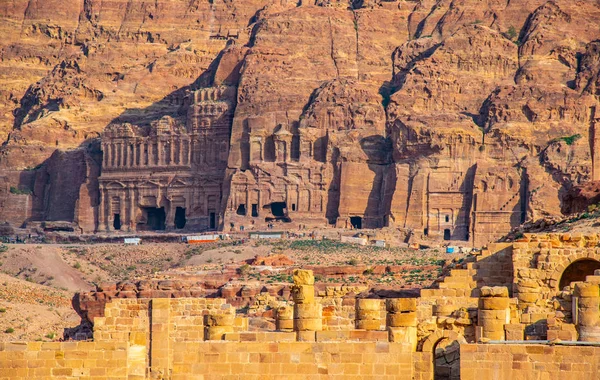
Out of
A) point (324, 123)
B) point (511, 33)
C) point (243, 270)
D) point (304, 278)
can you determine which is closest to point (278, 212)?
point (324, 123)

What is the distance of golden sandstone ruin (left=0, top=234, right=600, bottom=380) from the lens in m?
17.9

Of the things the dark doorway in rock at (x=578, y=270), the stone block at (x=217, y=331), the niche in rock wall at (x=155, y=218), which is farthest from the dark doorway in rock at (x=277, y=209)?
the stone block at (x=217, y=331)

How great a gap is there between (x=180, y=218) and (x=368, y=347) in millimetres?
110737

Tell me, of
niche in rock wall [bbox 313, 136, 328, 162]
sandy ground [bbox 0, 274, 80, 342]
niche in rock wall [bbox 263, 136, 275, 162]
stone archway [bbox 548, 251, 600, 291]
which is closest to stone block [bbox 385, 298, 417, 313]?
stone archway [bbox 548, 251, 600, 291]

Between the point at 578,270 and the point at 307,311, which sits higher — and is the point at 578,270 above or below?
above

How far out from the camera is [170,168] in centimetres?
12738

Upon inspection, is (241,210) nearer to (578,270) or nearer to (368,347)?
(578,270)

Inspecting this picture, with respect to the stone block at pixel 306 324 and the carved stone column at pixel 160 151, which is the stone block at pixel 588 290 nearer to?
the stone block at pixel 306 324

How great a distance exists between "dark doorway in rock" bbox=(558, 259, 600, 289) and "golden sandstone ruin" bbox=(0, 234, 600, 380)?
3984mm

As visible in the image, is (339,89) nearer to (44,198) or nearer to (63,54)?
(44,198)

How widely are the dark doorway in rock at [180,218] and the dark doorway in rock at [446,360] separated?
107654 millimetres

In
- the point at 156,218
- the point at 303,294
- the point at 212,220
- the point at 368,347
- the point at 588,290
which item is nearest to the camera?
the point at 368,347

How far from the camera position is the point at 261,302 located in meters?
38.2

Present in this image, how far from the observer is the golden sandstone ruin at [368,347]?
17922 millimetres
